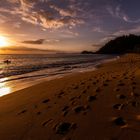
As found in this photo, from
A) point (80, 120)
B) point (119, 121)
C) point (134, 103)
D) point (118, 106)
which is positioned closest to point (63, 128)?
point (80, 120)

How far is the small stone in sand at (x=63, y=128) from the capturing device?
3601 millimetres

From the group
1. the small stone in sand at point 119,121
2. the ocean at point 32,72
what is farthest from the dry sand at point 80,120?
the ocean at point 32,72

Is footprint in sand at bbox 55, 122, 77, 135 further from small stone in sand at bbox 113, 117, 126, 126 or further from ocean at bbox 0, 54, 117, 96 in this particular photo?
ocean at bbox 0, 54, 117, 96

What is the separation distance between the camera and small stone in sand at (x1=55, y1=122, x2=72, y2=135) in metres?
3.60

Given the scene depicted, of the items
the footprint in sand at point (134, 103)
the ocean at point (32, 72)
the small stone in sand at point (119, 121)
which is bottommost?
the ocean at point (32, 72)

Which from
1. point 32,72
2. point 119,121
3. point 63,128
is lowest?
point 32,72

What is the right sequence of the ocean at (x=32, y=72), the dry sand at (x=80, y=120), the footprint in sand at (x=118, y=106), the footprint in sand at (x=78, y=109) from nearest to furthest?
1. the dry sand at (x=80, y=120)
2. the footprint in sand at (x=118, y=106)
3. the footprint in sand at (x=78, y=109)
4. the ocean at (x=32, y=72)

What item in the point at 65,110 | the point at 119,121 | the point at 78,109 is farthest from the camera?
the point at 65,110

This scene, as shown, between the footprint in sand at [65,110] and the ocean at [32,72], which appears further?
the ocean at [32,72]

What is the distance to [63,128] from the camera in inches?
147

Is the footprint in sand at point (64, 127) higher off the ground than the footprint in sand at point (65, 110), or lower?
lower

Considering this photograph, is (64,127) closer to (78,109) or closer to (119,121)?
(78,109)

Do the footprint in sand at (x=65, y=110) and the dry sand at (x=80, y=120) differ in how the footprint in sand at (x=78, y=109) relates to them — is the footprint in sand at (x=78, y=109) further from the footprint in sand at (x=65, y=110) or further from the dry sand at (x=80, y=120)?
the footprint in sand at (x=65, y=110)

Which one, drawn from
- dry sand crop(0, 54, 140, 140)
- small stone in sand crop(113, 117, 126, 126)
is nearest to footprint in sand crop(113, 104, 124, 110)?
dry sand crop(0, 54, 140, 140)
